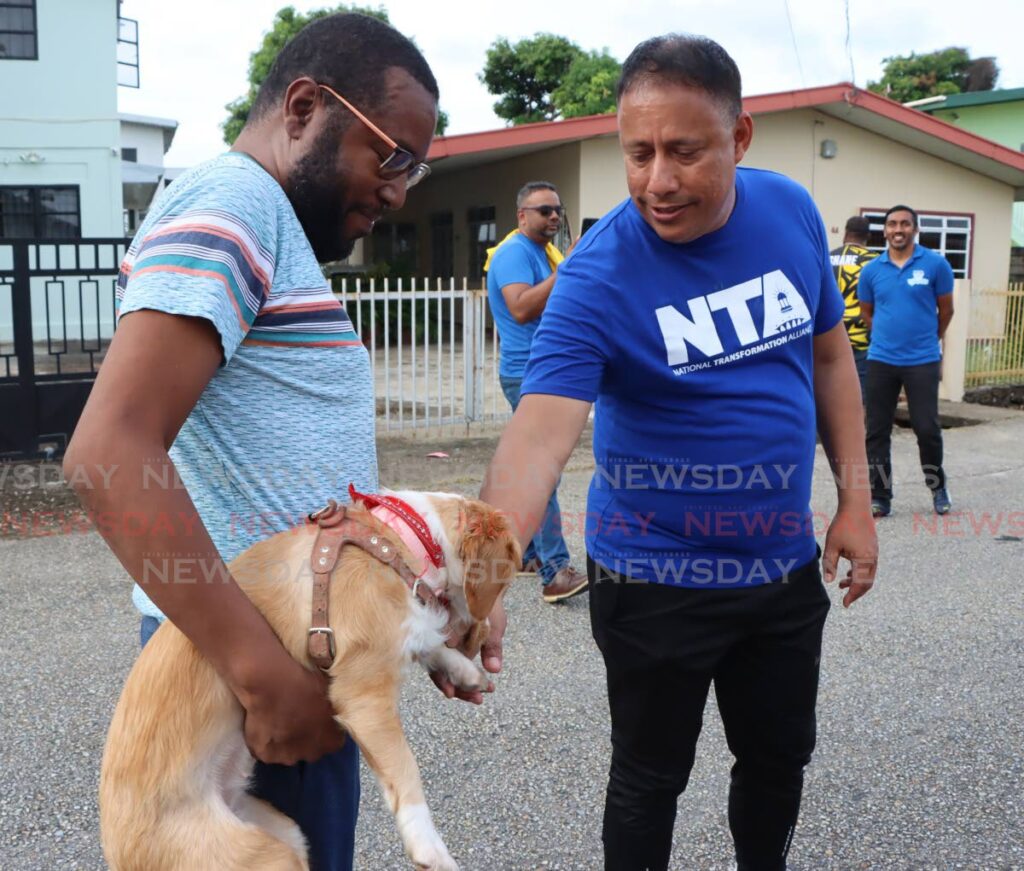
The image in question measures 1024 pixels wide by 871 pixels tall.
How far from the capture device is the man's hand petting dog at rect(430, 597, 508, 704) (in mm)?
1697

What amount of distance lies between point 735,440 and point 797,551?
12.9 inches

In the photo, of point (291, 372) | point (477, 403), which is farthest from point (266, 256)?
point (477, 403)

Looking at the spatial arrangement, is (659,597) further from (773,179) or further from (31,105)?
(31,105)

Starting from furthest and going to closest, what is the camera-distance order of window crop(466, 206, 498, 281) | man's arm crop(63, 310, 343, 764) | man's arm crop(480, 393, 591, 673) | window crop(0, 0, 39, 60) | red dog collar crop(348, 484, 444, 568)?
window crop(466, 206, 498, 281) < window crop(0, 0, 39, 60) < man's arm crop(480, 393, 591, 673) < red dog collar crop(348, 484, 444, 568) < man's arm crop(63, 310, 343, 764)

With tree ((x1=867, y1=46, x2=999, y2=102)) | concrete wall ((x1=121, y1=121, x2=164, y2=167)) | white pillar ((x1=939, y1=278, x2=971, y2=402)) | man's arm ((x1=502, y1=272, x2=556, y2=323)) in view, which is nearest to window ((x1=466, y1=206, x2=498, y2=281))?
white pillar ((x1=939, y1=278, x2=971, y2=402))

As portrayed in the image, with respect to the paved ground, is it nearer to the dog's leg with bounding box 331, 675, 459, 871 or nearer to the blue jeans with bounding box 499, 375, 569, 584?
the blue jeans with bounding box 499, 375, 569, 584

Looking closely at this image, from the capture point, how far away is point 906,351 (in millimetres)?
7172

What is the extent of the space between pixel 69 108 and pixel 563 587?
1602 centimetres

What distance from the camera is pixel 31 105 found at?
16922mm

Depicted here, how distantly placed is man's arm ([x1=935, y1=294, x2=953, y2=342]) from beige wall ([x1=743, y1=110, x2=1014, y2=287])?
9528 millimetres

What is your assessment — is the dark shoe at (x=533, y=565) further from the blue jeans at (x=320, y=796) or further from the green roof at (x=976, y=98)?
the green roof at (x=976, y=98)

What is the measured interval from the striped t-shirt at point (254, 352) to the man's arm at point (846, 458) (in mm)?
1327

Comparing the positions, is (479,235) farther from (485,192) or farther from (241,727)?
(241,727)

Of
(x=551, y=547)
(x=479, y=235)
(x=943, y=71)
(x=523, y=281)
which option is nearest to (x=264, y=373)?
(x=551, y=547)
